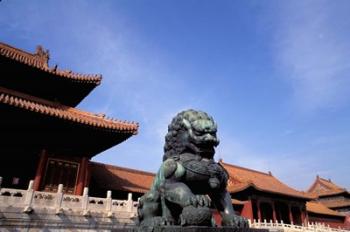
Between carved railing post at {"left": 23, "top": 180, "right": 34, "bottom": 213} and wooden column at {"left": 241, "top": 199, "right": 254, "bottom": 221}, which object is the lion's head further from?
wooden column at {"left": 241, "top": 199, "right": 254, "bottom": 221}

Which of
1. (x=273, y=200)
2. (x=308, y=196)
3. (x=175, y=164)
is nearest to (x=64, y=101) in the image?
(x=175, y=164)

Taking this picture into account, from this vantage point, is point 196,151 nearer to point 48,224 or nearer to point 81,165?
point 48,224

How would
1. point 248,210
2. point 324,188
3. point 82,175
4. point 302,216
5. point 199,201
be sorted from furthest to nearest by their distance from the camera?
1. point 324,188
2. point 302,216
3. point 248,210
4. point 82,175
5. point 199,201

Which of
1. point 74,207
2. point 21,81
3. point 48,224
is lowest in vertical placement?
point 48,224

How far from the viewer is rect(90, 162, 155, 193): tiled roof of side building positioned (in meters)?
13.8

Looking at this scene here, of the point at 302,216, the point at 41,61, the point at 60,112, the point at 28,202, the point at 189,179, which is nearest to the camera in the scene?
the point at 189,179

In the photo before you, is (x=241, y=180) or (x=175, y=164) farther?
(x=241, y=180)

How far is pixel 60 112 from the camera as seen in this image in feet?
33.2

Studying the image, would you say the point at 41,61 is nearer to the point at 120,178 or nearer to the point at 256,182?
the point at 120,178

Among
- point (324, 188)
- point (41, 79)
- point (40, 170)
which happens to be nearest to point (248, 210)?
point (40, 170)

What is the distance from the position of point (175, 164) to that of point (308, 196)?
2829cm

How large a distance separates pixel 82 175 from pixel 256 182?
72.3 ft

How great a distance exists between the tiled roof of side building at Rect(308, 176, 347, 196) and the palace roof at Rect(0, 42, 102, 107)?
3828cm

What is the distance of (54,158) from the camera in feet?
34.7
